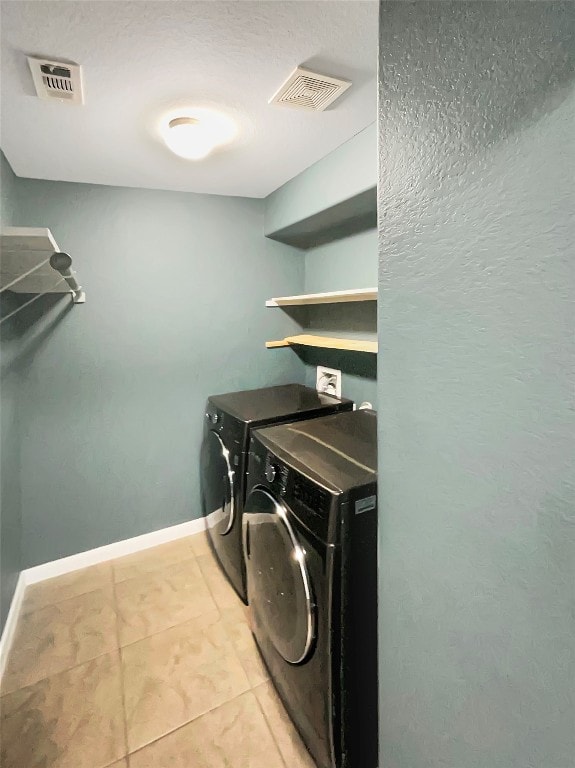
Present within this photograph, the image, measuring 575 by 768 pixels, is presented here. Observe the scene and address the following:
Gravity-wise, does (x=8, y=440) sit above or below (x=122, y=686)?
above

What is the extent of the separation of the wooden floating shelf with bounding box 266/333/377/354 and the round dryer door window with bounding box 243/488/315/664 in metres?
0.87

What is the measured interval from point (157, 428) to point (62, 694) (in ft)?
4.37

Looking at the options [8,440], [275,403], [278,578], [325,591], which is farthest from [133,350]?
[325,591]

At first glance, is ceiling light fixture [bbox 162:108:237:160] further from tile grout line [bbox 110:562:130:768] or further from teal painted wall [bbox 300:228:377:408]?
tile grout line [bbox 110:562:130:768]

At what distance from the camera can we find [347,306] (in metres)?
2.28

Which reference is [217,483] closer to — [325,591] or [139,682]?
[139,682]

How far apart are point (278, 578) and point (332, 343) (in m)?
1.22

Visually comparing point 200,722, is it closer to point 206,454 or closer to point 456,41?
point 206,454

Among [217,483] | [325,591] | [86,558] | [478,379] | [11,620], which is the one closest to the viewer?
[478,379]

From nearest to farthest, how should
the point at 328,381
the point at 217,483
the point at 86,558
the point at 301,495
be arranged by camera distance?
1. the point at 301,495
2. the point at 217,483
3. the point at 86,558
4. the point at 328,381

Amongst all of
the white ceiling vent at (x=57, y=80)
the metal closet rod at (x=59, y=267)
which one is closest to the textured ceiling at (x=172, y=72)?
the white ceiling vent at (x=57, y=80)

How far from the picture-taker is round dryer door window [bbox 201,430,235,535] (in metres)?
1.88

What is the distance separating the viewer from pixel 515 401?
1.86 feet

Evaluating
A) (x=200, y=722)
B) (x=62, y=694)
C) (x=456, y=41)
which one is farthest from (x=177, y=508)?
(x=456, y=41)
